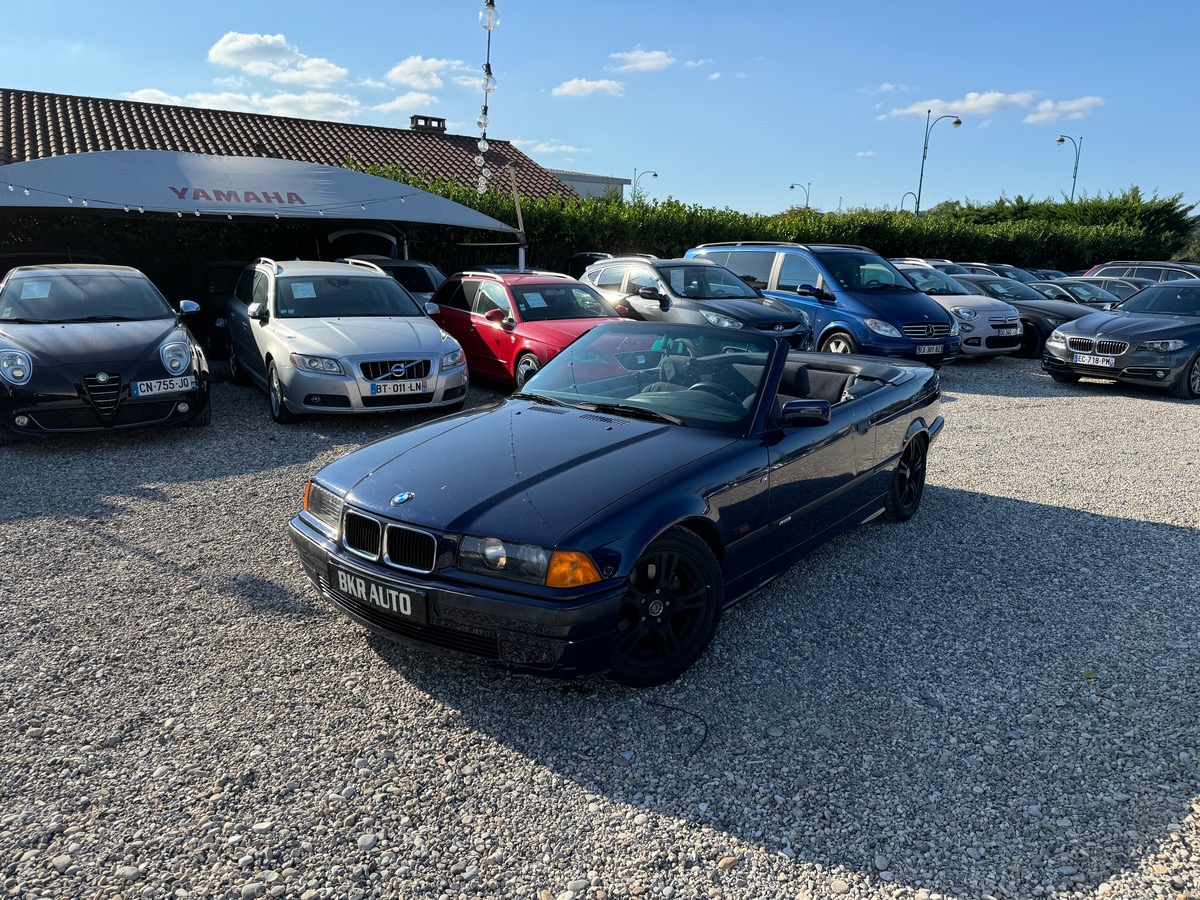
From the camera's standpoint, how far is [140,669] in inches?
143

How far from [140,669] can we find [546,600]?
1.90 meters

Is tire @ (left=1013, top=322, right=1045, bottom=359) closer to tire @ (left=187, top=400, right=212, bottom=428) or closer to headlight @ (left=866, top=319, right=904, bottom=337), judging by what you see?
headlight @ (left=866, top=319, right=904, bottom=337)

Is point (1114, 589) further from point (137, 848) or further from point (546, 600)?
point (137, 848)

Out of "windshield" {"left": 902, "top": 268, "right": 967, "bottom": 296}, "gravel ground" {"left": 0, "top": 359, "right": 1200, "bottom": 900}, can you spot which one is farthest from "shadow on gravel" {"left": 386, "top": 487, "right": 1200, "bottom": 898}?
"windshield" {"left": 902, "top": 268, "right": 967, "bottom": 296}

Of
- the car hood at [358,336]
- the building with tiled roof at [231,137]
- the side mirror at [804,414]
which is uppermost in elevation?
the building with tiled roof at [231,137]

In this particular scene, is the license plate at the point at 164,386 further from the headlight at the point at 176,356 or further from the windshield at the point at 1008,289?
the windshield at the point at 1008,289

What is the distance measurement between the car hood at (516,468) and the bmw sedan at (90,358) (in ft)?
13.9

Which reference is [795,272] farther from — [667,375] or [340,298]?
[667,375]

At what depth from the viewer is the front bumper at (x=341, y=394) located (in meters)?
7.94

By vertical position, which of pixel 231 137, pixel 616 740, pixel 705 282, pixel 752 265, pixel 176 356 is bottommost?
pixel 616 740

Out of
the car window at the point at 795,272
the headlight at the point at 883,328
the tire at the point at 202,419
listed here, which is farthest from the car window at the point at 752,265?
the tire at the point at 202,419

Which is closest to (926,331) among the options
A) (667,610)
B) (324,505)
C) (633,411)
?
(633,411)

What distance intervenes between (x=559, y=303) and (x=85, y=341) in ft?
16.6

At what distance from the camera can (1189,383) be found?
36.4 feet
